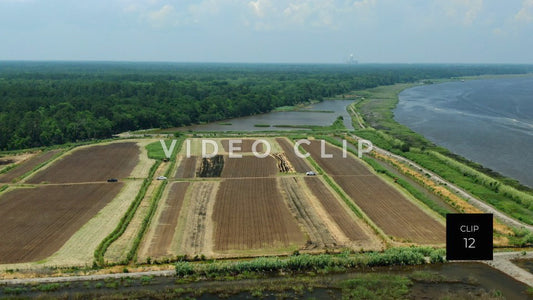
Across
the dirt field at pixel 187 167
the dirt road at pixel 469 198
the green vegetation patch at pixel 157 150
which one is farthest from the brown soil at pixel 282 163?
the green vegetation patch at pixel 157 150

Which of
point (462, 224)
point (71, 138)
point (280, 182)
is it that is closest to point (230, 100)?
point (71, 138)

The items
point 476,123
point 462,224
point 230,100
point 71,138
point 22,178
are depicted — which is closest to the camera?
point 462,224

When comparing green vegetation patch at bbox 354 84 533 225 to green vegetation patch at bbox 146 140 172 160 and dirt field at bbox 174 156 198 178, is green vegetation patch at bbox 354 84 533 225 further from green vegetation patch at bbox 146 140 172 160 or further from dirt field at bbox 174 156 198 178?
green vegetation patch at bbox 146 140 172 160

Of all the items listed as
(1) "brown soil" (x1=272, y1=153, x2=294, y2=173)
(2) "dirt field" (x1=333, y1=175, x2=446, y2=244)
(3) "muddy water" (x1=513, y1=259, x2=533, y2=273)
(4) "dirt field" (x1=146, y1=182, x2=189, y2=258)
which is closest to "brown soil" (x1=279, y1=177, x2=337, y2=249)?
(1) "brown soil" (x1=272, y1=153, x2=294, y2=173)

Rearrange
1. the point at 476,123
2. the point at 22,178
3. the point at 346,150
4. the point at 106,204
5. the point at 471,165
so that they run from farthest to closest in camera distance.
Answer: the point at 476,123 → the point at 346,150 → the point at 471,165 → the point at 22,178 → the point at 106,204

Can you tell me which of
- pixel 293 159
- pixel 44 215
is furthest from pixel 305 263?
pixel 293 159

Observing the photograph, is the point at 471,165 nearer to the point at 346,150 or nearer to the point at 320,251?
the point at 346,150
